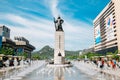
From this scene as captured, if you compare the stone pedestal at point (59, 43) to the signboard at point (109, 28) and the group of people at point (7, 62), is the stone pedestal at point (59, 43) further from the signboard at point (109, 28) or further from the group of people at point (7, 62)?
the signboard at point (109, 28)

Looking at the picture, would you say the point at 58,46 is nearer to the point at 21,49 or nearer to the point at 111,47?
the point at 111,47

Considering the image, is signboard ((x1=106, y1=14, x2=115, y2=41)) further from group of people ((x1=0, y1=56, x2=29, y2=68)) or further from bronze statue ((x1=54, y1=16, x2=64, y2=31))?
group of people ((x1=0, y1=56, x2=29, y2=68))

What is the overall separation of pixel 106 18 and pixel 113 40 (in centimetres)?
2082

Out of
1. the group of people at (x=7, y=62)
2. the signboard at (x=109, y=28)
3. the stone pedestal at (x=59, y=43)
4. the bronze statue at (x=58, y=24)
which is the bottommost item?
the group of people at (x=7, y=62)

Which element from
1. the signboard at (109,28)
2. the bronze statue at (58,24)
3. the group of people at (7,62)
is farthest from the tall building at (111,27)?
the group of people at (7,62)

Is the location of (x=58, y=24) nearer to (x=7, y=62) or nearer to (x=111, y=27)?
(x=7, y=62)

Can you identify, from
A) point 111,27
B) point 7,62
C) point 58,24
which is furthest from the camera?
point 111,27

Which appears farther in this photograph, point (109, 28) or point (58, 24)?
point (109, 28)

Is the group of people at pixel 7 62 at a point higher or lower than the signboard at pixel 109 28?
lower

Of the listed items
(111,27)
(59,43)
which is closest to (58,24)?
(59,43)

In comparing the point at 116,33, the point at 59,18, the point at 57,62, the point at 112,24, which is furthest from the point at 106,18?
the point at 57,62

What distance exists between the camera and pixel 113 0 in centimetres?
12200

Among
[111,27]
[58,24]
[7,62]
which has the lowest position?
[7,62]

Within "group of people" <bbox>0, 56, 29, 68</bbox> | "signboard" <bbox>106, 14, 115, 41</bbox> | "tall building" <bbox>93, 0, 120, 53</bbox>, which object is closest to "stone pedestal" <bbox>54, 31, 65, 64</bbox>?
"group of people" <bbox>0, 56, 29, 68</bbox>
